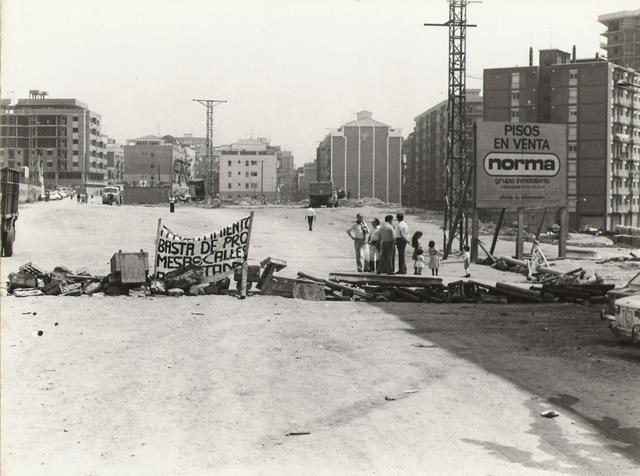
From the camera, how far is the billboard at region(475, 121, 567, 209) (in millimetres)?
30344

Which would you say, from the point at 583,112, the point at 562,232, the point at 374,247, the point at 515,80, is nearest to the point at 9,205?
the point at 374,247

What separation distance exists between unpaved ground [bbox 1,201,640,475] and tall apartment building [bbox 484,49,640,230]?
80.2 metres

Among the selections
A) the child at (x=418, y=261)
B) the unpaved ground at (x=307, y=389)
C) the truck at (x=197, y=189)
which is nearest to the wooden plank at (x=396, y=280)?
the unpaved ground at (x=307, y=389)

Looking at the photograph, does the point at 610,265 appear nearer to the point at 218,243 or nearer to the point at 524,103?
the point at 218,243

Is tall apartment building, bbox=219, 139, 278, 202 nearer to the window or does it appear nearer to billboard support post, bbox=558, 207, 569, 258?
the window

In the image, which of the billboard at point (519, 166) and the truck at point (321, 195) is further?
the truck at point (321, 195)

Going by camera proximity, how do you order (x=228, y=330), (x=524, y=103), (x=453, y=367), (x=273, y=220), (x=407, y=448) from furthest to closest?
(x=524, y=103) → (x=273, y=220) → (x=228, y=330) → (x=453, y=367) → (x=407, y=448)

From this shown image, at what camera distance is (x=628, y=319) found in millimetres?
10680

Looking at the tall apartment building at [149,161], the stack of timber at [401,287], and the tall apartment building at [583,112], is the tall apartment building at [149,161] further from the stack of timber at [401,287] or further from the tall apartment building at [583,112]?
the stack of timber at [401,287]

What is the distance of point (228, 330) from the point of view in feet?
40.8

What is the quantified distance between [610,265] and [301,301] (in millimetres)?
19498

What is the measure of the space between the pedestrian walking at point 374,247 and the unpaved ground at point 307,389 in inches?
189

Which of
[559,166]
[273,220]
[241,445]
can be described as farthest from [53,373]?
[273,220]

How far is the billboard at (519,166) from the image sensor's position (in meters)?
30.3
